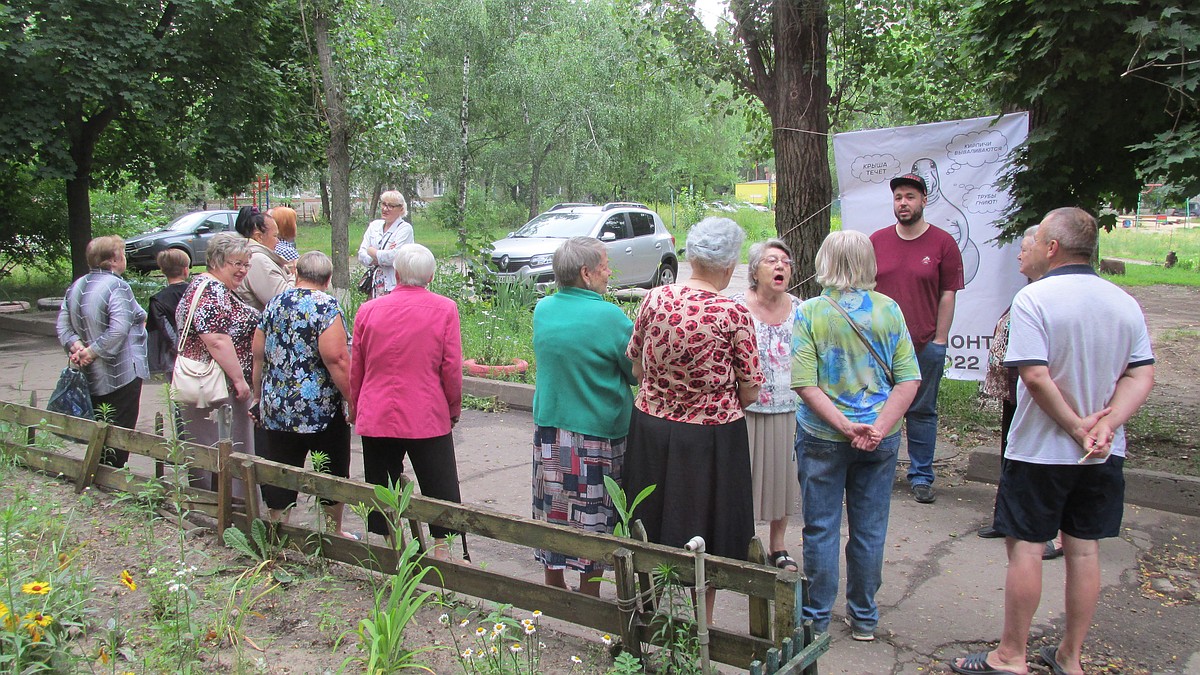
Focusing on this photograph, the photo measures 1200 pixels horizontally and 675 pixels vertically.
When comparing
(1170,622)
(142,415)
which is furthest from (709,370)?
(142,415)

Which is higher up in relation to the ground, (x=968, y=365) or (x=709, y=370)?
(x=709, y=370)

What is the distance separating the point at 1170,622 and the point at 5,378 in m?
10.8

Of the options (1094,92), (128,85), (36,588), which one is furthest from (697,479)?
(128,85)

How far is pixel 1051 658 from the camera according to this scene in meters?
3.62

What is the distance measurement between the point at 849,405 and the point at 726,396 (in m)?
0.53

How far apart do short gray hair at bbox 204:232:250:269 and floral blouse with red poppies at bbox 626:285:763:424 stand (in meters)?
2.53

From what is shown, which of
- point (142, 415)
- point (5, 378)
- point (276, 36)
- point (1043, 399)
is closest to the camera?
point (1043, 399)

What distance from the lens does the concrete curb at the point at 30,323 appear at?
12859 millimetres

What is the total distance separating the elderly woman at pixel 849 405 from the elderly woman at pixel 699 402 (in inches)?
11.8

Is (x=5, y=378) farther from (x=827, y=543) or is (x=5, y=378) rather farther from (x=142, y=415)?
(x=827, y=543)

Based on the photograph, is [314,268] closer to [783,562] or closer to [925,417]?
[783,562]

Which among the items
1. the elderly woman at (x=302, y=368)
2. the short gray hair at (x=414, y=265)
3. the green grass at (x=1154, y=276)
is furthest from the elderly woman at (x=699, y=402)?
the green grass at (x=1154, y=276)

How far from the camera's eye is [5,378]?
32.6ft

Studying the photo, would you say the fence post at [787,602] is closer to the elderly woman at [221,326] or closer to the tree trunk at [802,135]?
the elderly woman at [221,326]
